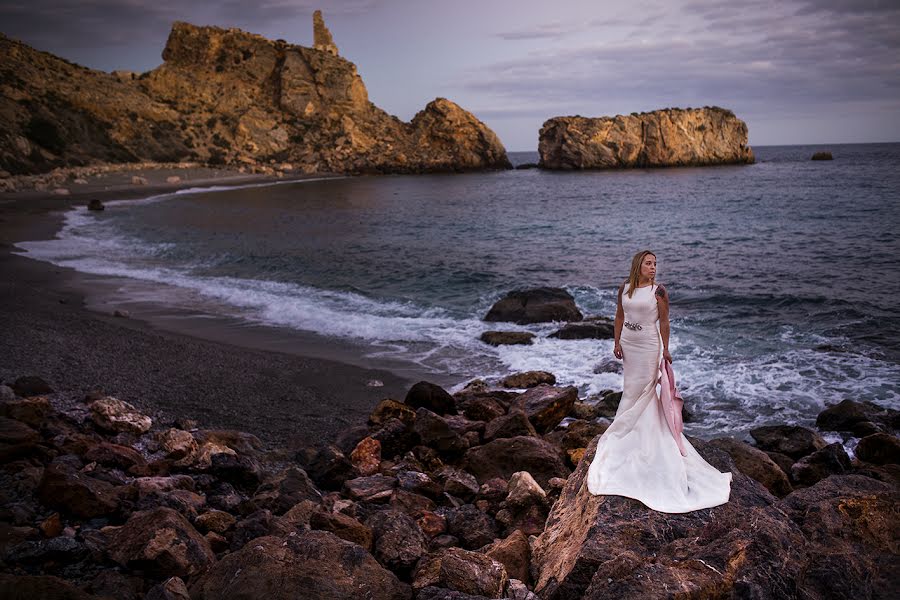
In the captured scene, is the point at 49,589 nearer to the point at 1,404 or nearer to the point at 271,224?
the point at 1,404

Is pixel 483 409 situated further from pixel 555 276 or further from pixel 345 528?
pixel 555 276

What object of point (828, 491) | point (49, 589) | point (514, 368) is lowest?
point (514, 368)

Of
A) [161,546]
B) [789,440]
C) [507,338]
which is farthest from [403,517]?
[507,338]

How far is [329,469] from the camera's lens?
289 inches

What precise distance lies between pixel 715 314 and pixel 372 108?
108 metres

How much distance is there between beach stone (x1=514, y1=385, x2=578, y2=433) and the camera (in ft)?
A: 32.4

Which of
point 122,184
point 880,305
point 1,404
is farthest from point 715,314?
point 122,184

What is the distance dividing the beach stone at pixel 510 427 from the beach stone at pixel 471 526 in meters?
2.30

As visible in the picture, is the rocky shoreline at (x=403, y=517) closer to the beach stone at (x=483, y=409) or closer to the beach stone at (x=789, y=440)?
the beach stone at (x=789, y=440)

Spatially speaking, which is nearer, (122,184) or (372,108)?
(122,184)

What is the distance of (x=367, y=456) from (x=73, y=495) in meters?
3.41

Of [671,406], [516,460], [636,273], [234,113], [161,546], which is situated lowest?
[516,460]

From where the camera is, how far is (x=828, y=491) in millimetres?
5328

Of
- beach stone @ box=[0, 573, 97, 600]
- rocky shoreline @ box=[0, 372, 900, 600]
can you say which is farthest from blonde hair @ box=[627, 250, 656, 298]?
beach stone @ box=[0, 573, 97, 600]
